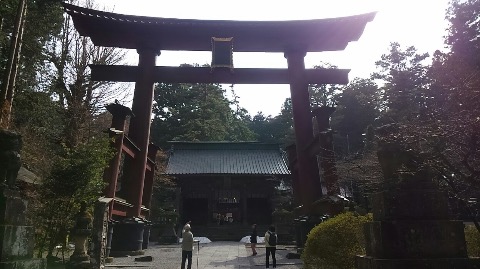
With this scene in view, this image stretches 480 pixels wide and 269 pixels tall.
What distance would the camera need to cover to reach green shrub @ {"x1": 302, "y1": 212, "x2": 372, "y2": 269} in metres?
6.63

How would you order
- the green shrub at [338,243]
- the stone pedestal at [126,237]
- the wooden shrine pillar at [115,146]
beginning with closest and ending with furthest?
the green shrub at [338,243]
the wooden shrine pillar at [115,146]
the stone pedestal at [126,237]

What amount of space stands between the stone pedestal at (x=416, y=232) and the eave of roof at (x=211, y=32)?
374 inches

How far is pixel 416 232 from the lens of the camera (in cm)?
426

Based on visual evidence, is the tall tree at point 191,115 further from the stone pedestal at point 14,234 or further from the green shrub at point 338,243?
the stone pedestal at point 14,234

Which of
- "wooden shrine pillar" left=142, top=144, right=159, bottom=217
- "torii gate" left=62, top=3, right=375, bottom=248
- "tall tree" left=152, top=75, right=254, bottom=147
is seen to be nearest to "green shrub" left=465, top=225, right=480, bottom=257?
"torii gate" left=62, top=3, right=375, bottom=248

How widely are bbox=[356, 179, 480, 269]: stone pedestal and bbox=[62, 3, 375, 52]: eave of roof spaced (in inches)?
374

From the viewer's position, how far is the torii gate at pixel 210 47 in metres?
12.0

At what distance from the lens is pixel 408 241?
423 cm

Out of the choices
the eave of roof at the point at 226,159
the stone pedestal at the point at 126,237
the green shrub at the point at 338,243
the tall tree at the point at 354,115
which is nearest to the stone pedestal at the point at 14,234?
the green shrub at the point at 338,243

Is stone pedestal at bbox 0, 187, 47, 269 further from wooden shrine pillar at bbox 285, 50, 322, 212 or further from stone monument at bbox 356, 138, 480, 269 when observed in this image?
wooden shrine pillar at bbox 285, 50, 322, 212

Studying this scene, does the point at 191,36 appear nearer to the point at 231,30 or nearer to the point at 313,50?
the point at 231,30

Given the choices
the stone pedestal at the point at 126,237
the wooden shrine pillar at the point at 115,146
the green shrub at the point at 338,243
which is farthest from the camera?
the stone pedestal at the point at 126,237

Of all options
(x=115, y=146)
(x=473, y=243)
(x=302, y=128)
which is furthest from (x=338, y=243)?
(x=115, y=146)

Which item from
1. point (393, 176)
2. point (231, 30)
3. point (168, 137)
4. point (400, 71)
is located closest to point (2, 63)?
point (231, 30)
